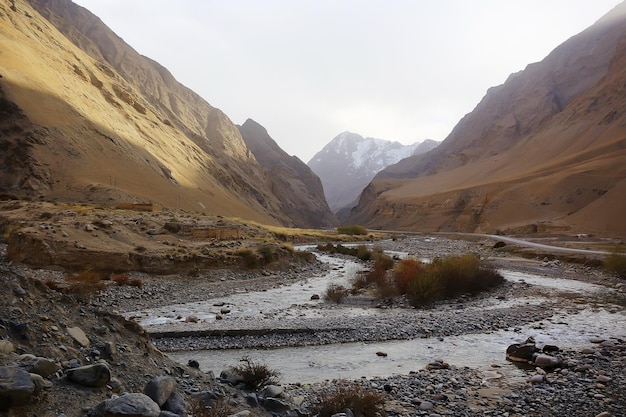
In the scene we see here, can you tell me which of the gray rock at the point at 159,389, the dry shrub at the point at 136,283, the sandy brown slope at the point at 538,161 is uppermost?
the sandy brown slope at the point at 538,161

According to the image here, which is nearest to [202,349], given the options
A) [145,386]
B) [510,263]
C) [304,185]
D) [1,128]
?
[145,386]

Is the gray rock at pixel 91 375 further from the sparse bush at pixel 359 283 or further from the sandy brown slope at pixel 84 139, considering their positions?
the sandy brown slope at pixel 84 139

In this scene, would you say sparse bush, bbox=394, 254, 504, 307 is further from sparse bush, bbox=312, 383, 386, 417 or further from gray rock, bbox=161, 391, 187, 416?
gray rock, bbox=161, 391, 187, 416

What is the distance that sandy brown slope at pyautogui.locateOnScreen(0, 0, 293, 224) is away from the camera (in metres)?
47.8

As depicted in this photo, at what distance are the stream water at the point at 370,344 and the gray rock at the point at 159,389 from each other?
3.83 m

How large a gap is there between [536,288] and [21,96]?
5369cm

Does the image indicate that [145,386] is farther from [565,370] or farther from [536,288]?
[536,288]

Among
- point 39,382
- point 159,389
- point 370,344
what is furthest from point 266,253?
point 39,382

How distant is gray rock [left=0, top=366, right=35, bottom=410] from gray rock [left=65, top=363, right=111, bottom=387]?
0.70 meters

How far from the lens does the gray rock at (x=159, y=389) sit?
5.35m

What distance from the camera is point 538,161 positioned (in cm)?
10625

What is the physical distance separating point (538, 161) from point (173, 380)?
373 ft

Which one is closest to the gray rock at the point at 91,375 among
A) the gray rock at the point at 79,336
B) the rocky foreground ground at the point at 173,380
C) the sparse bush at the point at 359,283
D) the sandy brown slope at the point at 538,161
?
the rocky foreground ground at the point at 173,380

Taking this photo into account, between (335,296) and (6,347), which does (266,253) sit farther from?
(6,347)
